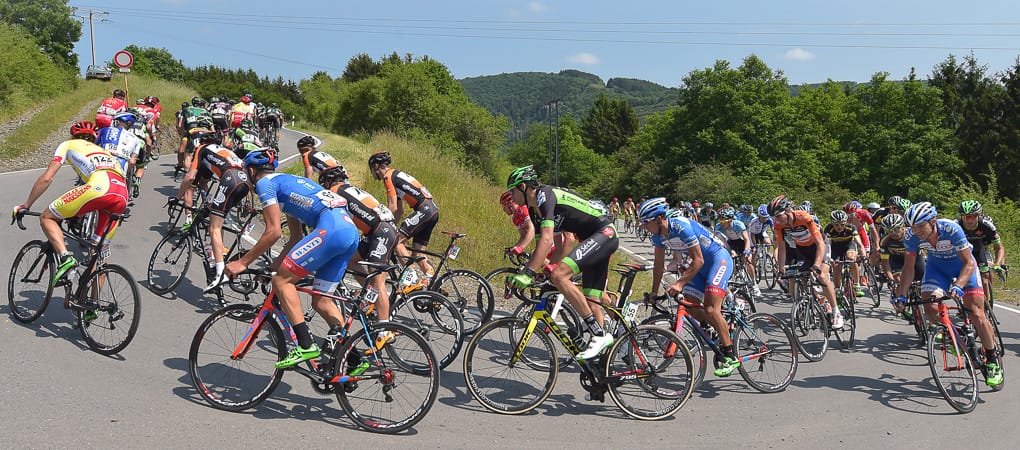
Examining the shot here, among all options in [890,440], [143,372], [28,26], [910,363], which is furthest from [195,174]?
[28,26]

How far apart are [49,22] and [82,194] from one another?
243 ft

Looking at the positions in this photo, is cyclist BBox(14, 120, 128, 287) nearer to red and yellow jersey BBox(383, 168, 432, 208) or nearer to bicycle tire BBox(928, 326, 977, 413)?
red and yellow jersey BBox(383, 168, 432, 208)

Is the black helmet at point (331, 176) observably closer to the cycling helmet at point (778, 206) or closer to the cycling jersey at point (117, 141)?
the cycling jersey at point (117, 141)

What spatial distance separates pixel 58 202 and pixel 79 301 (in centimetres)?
100

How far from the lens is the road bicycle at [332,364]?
495 centimetres

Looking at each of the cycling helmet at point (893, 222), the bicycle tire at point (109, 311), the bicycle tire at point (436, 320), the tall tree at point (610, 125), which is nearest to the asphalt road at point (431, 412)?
the bicycle tire at point (109, 311)

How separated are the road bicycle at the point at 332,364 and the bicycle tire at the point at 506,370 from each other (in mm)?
689

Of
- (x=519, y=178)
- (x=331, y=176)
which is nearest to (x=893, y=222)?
(x=519, y=178)

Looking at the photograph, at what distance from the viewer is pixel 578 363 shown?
5.75 meters

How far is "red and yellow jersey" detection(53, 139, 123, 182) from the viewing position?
6.53 meters

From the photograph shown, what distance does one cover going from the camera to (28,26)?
2502 inches

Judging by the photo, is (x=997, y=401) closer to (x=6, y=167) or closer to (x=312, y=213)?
(x=312, y=213)

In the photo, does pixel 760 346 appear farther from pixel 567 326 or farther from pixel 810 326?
pixel 567 326

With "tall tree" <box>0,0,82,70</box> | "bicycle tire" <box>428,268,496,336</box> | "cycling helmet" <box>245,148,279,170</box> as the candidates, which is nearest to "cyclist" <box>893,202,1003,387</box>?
"bicycle tire" <box>428,268,496,336</box>
